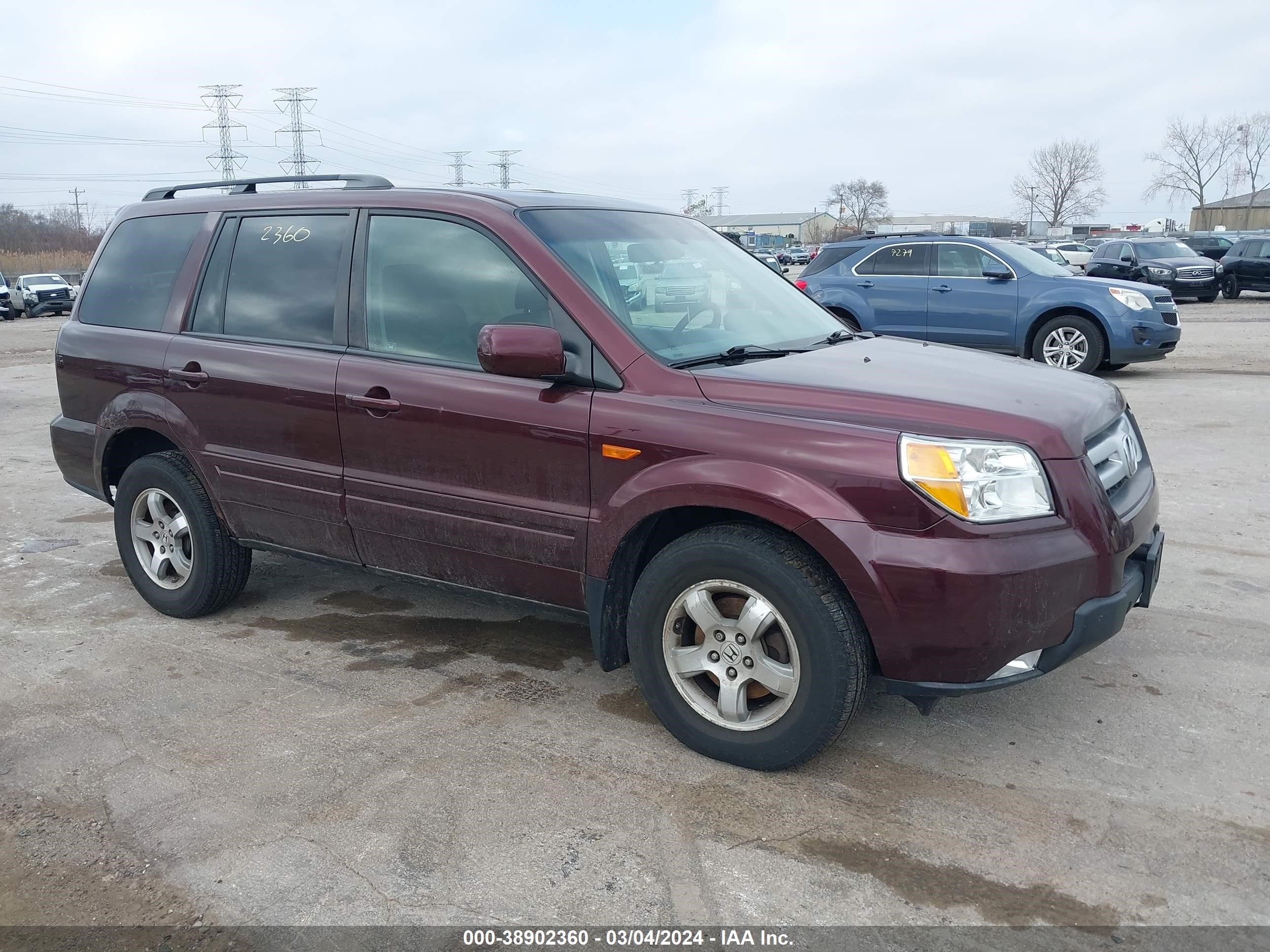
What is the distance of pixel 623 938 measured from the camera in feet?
8.42

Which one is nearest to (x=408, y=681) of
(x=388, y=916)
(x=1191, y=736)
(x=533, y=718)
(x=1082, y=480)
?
(x=533, y=718)

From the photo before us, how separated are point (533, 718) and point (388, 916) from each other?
117 centimetres

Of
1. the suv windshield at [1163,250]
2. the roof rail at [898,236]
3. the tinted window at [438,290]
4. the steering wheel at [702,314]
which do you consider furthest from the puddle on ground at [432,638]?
the suv windshield at [1163,250]

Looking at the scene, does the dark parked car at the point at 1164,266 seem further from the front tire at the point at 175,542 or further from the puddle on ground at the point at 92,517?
the front tire at the point at 175,542

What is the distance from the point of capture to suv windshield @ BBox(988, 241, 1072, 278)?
11859 millimetres

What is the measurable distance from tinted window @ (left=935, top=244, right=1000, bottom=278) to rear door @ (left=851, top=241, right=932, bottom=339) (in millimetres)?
156

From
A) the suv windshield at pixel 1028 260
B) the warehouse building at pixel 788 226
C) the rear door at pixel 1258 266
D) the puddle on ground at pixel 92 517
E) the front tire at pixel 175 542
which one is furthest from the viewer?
the warehouse building at pixel 788 226

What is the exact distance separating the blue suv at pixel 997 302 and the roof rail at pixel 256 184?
26.1ft

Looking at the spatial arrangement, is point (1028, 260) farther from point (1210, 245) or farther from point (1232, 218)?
point (1232, 218)

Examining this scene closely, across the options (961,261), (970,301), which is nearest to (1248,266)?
(961,261)

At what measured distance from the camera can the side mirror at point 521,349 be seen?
3367mm

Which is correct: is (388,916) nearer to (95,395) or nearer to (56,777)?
(56,777)

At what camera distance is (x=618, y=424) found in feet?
11.2

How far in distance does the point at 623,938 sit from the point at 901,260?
36.2ft
